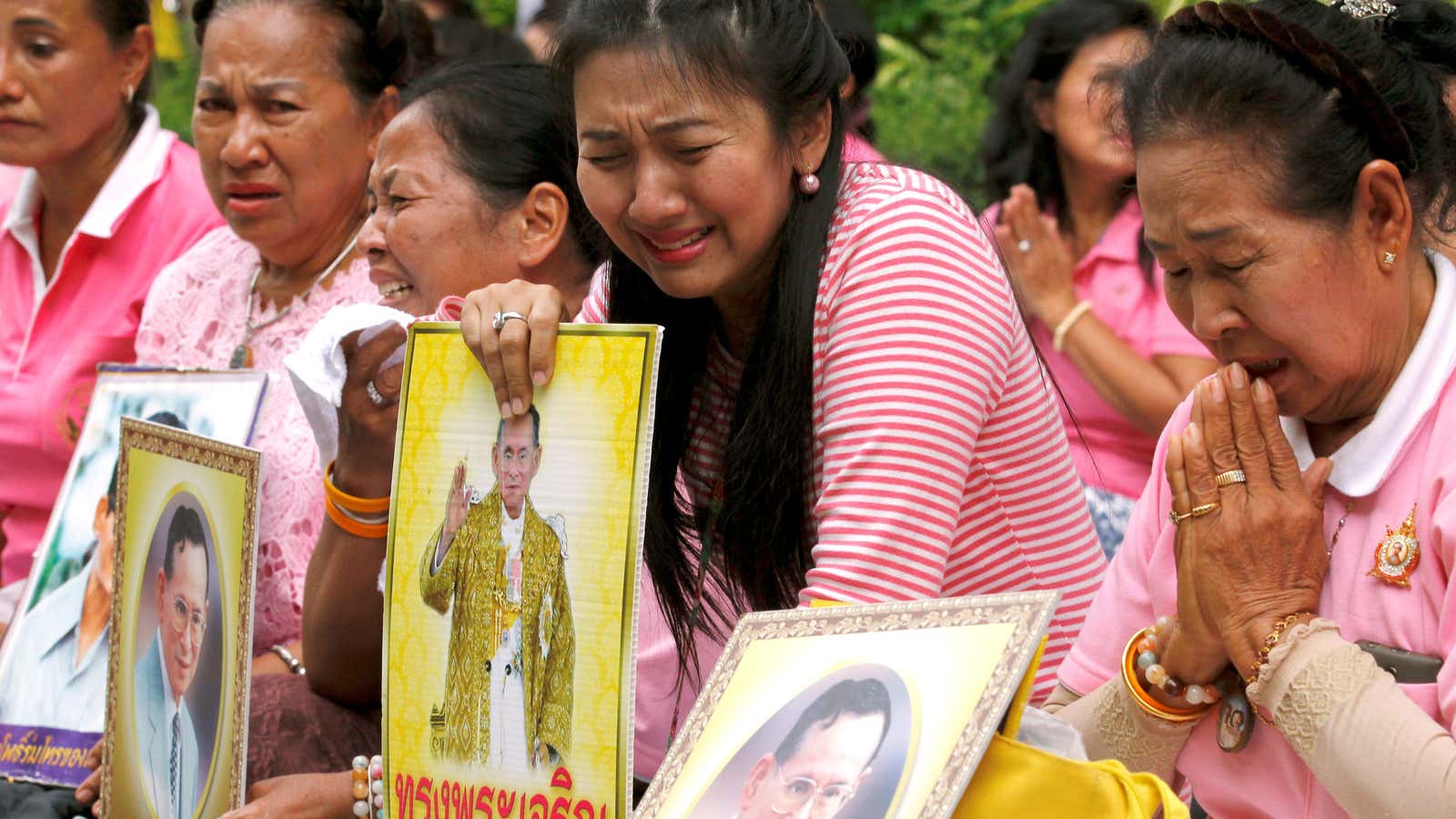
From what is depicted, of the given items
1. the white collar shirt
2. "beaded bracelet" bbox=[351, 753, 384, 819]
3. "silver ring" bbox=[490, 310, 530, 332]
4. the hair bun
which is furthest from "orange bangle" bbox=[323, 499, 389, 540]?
the white collar shirt

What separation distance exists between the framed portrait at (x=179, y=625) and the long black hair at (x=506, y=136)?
0.61 metres

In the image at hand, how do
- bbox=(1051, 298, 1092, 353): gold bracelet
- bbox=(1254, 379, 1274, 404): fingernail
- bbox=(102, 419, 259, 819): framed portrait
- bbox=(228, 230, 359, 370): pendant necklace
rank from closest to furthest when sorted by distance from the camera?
bbox=(1254, 379, 1274, 404): fingernail → bbox=(102, 419, 259, 819): framed portrait → bbox=(228, 230, 359, 370): pendant necklace → bbox=(1051, 298, 1092, 353): gold bracelet

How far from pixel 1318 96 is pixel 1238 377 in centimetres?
29

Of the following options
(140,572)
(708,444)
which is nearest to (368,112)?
(140,572)

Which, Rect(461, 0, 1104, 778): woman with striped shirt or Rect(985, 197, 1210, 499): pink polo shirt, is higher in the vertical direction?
Rect(461, 0, 1104, 778): woman with striped shirt

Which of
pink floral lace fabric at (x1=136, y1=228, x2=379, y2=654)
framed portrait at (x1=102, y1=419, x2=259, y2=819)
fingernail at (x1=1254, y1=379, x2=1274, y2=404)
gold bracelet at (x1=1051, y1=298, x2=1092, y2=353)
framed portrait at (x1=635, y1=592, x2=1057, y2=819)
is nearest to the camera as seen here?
framed portrait at (x1=635, y1=592, x2=1057, y2=819)

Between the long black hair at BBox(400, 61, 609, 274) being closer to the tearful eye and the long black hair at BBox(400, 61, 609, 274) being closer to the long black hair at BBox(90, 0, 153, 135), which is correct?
the tearful eye

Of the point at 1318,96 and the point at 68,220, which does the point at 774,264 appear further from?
the point at 68,220

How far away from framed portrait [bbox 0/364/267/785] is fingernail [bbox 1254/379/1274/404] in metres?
1.64

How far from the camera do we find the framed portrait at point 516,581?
1798 millimetres

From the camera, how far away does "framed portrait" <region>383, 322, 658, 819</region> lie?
180 centimetres

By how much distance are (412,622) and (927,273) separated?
2.40 ft

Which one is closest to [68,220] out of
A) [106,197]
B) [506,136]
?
[106,197]

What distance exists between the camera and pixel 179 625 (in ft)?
7.76
